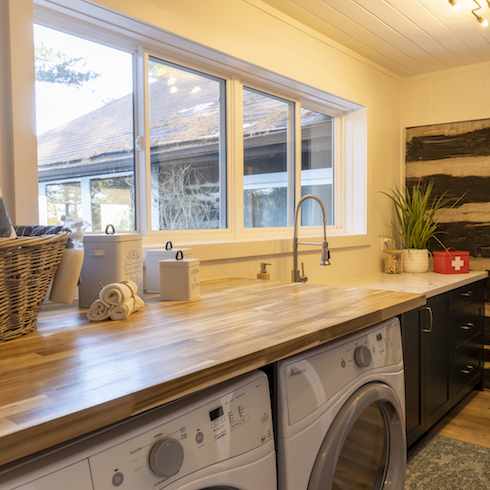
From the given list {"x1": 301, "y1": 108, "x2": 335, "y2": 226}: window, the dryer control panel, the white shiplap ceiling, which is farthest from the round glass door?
the white shiplap ceiling

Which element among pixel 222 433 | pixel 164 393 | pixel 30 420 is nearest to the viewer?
pixel 30 420

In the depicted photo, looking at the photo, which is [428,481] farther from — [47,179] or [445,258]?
[47,179]

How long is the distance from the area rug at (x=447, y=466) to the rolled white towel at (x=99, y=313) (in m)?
1.52

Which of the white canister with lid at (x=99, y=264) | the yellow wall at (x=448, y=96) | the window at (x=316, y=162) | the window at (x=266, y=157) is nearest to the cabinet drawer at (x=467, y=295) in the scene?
the window at (x=316, y=162)

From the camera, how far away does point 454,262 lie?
3041mm

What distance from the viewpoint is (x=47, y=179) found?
5.34 ft

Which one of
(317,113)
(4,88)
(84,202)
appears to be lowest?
(84,202)

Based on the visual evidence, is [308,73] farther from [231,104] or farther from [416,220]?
[416,220]

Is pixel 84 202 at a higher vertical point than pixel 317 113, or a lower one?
lower

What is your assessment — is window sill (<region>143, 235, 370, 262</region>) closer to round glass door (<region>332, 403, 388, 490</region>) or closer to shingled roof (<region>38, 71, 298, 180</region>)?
shingled roof (<region>38, 71, 298, 180</region>)

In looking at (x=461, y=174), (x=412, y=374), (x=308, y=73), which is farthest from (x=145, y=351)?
(x=461, y=174)

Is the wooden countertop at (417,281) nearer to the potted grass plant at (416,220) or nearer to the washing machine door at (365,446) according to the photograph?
the potted grass plant at (416,220)

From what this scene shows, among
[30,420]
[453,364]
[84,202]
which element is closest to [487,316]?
[453,364]

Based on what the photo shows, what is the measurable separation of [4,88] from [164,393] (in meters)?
1.08
